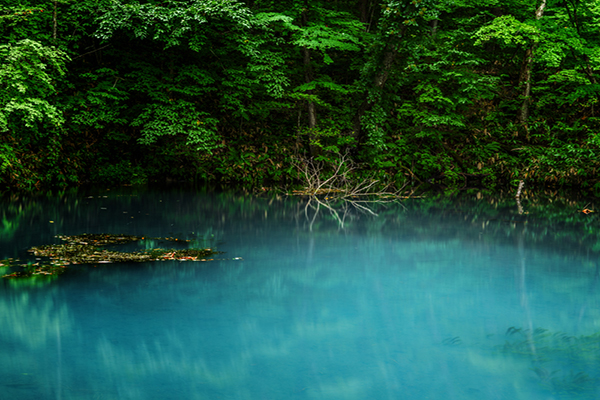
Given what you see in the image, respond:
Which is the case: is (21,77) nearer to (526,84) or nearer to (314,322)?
(314,322)

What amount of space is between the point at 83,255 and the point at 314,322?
12.2ft

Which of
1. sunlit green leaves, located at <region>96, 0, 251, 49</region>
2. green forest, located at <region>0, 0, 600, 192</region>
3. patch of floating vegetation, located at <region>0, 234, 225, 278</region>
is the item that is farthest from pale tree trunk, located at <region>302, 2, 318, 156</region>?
patch of floating vegetation, located at <region>0, 234, 225, 278</region>

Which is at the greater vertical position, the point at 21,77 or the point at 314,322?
the point at 21,77

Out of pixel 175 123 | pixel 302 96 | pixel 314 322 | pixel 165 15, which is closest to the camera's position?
pixel 314 322

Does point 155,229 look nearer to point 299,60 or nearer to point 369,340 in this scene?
point 369,340

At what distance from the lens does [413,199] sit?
14945 mm

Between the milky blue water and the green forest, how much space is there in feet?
26.1

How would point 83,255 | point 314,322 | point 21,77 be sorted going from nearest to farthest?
point 314,322, point 83,255, point 21,77

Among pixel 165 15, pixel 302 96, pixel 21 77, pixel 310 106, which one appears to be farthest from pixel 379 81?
pixel 21 77

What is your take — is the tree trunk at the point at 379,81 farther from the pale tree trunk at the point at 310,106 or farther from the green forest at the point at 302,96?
the pale tree trunk at the point at 310,106

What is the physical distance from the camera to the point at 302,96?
17109 mm

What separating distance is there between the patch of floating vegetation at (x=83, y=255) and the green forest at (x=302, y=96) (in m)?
7.43

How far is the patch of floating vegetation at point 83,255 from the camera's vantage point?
6.16 m

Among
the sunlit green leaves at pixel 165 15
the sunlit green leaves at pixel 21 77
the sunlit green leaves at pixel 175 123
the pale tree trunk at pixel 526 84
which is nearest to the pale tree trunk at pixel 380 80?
the sunlit green leaves at pixel 165 15
